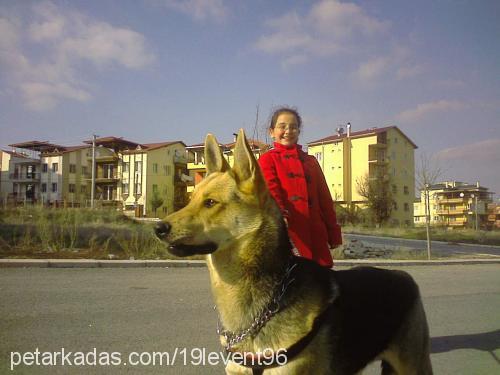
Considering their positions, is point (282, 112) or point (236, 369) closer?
point (236, 369)

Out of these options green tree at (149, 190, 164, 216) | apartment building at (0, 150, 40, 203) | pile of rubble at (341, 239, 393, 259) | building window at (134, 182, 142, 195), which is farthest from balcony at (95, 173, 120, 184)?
pile of rubble at (341, 239, 393, 259)

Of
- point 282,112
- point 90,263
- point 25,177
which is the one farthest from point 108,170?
point 282,112

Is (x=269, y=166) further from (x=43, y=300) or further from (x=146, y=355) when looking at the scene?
(x=43, y=300)

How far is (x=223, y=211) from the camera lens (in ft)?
7.54

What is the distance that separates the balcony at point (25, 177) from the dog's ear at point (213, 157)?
7375cm

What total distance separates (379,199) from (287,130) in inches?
1803

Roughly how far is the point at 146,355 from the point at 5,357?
1.44 metres

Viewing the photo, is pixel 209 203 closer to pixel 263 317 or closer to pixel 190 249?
pixel 190 249

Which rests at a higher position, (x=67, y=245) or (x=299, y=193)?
(x=299, y=193)

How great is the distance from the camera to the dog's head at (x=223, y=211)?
2180 mm

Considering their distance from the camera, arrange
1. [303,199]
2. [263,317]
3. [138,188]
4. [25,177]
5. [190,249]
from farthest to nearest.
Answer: [25,177] < [138,188] < [303,199] < [190,249] < [263,317]

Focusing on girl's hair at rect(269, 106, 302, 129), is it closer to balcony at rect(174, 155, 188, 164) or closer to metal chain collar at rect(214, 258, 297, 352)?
metal chain collar at rect(214, 258, 297, 352)

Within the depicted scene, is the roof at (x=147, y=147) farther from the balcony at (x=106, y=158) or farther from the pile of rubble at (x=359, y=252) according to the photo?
the pile of rubble at (x=359, y=252)

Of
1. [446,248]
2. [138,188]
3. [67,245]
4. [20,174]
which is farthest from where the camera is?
[20,174]
